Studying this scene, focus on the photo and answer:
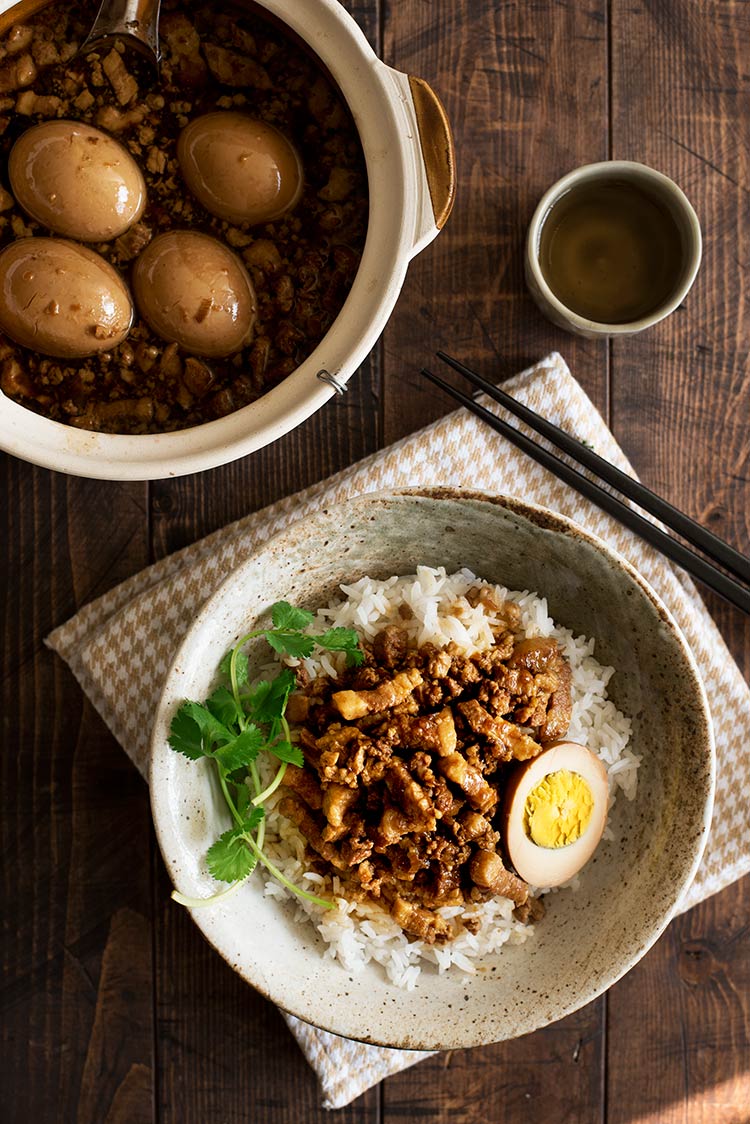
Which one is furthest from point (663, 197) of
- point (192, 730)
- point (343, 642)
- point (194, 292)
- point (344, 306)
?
point (192, 730)

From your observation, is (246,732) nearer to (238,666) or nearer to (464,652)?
(238,666)

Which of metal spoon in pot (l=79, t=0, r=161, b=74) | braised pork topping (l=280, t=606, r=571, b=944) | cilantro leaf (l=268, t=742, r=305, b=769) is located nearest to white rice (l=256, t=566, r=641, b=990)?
braised pork topping (l=280, t=606, r=571, b=944)

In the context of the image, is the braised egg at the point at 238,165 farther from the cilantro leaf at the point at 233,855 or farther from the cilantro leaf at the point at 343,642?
the cilantro leaf at the point at 233,855

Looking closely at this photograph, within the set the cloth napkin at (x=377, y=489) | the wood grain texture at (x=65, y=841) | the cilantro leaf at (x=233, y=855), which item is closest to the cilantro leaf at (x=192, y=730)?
the cilantro leaf at (x=233, y=855)

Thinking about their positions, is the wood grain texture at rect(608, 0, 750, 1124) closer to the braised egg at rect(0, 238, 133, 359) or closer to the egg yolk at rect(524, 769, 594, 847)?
the egg yolk at rect(524, 769, 594, 847)

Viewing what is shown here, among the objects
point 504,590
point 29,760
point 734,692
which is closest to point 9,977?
point 29,760
